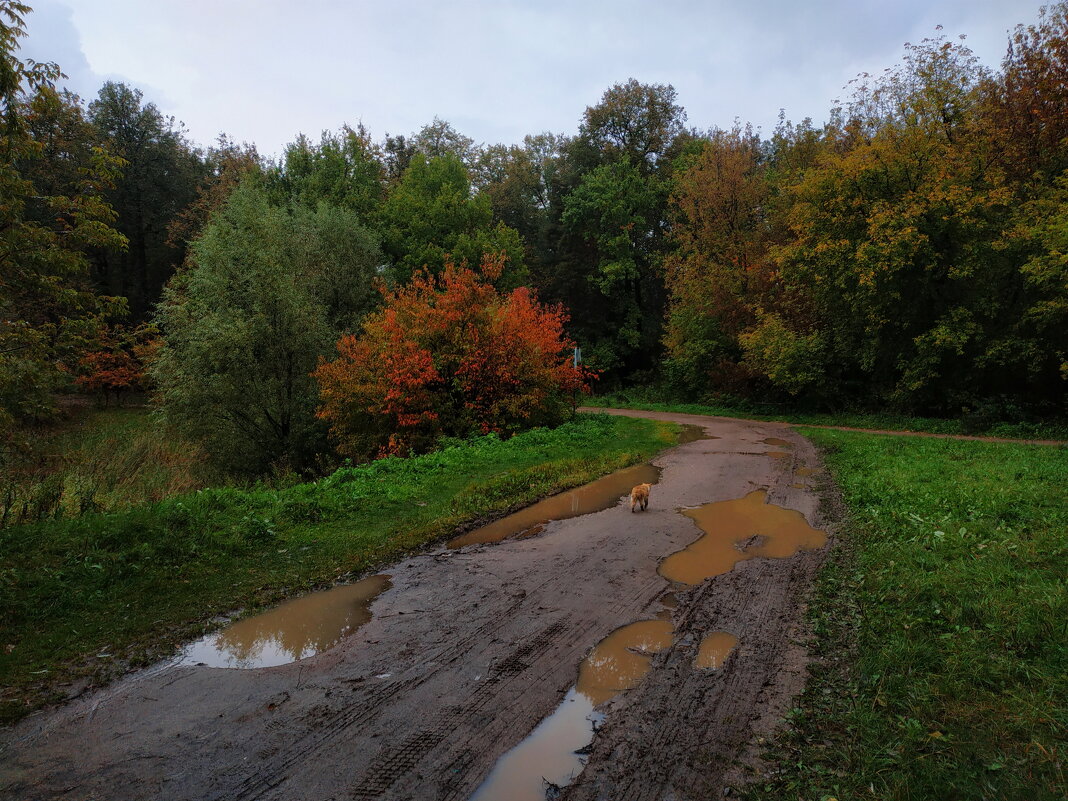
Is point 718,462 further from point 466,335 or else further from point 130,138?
point 130,138

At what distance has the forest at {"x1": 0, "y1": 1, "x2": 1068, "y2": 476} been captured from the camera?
30.7 feet

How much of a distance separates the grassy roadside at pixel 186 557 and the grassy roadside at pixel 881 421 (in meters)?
14.3

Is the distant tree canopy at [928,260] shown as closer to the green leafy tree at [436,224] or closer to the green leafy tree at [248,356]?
the green leafy tree at [436,224]

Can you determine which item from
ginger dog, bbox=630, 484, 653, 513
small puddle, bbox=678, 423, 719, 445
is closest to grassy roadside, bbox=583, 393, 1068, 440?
small puddle, bbox=678, 423, 719, 445

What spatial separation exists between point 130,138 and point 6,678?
44.8 m

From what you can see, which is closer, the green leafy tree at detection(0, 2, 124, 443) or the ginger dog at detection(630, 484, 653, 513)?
the green leafy tree at detection(0, 2, 124, 443)

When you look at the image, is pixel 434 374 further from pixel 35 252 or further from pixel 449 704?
pixel 449 704

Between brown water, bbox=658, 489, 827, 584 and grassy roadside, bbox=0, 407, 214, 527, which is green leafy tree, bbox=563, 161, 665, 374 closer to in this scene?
grassy roadside, bbox=0, 407, 214, 527

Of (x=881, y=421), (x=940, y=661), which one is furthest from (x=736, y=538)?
(x=881, y=421)

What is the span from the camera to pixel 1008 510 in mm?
7512

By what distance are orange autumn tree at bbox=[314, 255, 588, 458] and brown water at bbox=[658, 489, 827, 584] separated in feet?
28.3

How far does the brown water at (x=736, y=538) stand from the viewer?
6.61m

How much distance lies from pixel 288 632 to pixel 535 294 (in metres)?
19.6

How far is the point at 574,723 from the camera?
3793 mm
